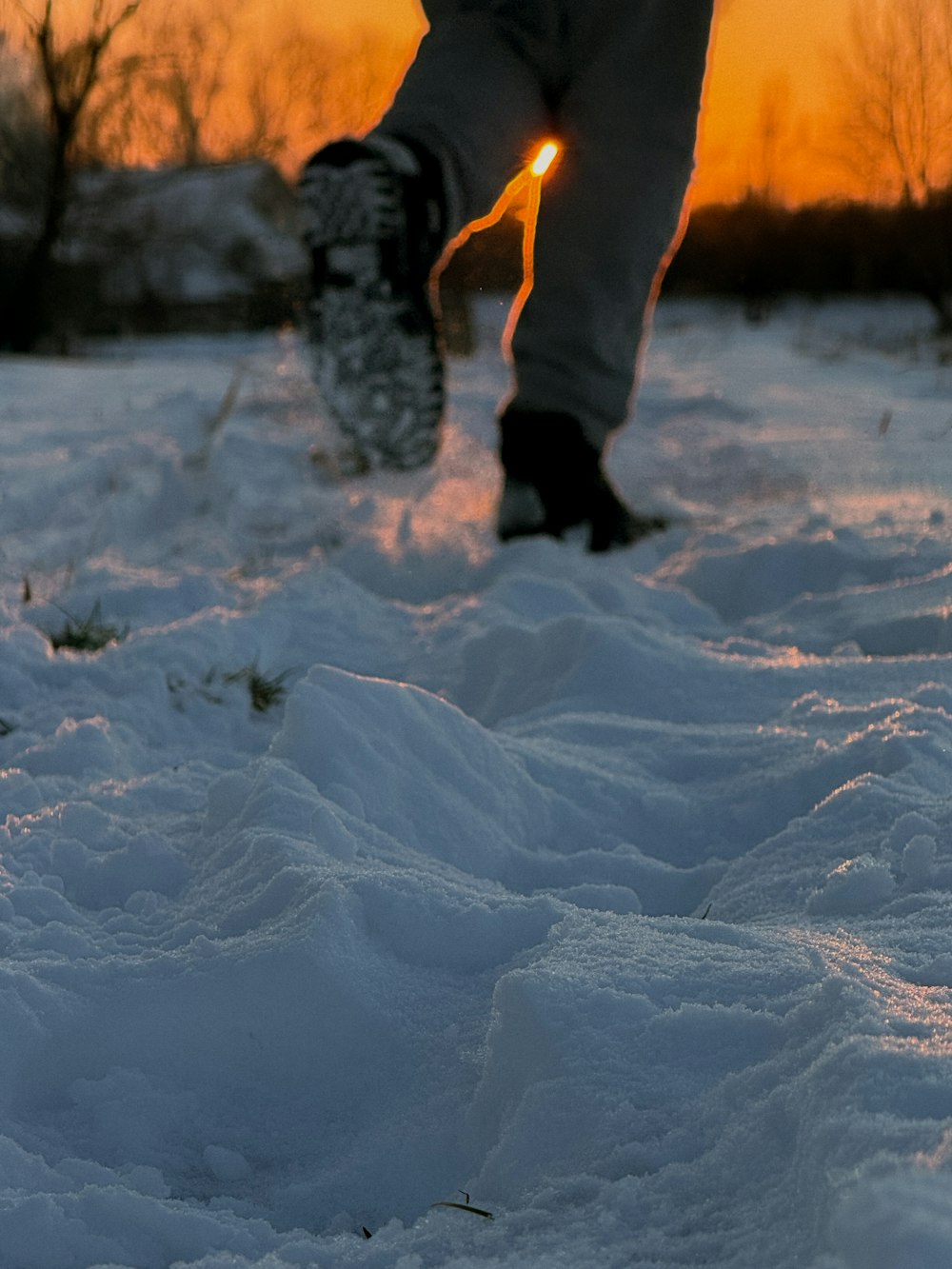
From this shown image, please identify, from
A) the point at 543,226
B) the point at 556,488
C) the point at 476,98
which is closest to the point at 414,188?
the point at 476,98

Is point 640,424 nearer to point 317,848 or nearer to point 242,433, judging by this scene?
point 242,433

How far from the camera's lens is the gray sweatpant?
2.21 metres

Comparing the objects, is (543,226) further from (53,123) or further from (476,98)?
(53,123)

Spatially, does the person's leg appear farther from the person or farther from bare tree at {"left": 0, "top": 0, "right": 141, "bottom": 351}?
bare tree at {"left": 0, "top": 0, "right": 141, "bottom": 351}

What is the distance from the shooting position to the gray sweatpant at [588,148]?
2.21 m

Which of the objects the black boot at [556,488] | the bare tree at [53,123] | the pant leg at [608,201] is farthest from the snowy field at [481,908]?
Answer: the bare tree at [53,123]

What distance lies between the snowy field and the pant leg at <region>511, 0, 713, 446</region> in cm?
37

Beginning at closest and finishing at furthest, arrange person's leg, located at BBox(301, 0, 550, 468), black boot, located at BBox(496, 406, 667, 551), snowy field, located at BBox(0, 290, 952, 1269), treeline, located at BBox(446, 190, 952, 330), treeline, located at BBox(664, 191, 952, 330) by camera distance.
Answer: snowy field, located at BBox(0, 290, 952, 1269), person's leg, located at BBox(301, 0, 550, 468), black boot, located at BBox(496, 406, 667, 551), treeline, located at BBox(446, 190, 952, 330), treeline, located at BBox(664, 191, 952, 330)

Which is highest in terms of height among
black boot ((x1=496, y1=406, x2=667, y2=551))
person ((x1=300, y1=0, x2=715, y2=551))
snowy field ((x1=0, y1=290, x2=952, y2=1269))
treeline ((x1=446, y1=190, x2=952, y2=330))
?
treeline ((x1=446, y1=190, x2=952, y2=330))

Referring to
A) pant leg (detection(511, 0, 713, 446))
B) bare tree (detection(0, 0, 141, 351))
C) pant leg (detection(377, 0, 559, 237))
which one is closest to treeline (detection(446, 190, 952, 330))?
bare tree (detection(0, 0, 141, 351))

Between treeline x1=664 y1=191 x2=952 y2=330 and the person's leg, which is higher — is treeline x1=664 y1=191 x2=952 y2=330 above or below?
above

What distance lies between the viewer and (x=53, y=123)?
9.15 metres

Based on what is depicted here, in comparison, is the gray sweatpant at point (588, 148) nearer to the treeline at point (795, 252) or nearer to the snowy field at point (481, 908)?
the snowy field at point (481, 908)

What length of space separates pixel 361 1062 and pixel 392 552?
5.03 feet
